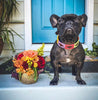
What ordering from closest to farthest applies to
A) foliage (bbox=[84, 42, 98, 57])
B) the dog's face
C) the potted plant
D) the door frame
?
the dog's face → the potted plant → foliage (bbox=[84, 42, 98, 57]) → the door frame

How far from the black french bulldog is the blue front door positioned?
1.37 metres

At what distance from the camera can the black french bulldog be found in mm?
941

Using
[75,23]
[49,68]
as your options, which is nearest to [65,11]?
[49,68]

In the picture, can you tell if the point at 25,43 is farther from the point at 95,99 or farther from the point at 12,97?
the point at 95,99

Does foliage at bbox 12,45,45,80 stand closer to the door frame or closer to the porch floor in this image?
the porch floor

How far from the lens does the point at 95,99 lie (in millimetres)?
1041

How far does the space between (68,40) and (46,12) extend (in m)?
1.52

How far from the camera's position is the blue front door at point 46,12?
2.39 metres

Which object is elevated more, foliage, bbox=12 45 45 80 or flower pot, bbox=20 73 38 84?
foliage, bbox=12 45 45 80

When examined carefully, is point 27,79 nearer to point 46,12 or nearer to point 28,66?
point 28,66

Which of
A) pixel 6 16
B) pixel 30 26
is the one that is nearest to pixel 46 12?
pixel 30 26

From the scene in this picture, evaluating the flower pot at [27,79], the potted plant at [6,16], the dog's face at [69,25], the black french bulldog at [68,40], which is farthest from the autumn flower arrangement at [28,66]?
the potted plant at [6,16]

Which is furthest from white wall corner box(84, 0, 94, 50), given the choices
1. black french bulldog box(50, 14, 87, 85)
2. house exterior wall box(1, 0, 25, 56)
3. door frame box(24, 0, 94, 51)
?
black french bulldog box(50, 14, 87, 85)

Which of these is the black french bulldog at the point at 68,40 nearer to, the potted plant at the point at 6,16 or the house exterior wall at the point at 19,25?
the potted plant at the point at 6,16
